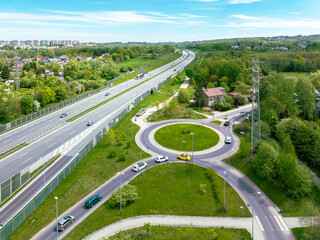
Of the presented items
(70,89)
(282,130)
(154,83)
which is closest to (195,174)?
(282,130)

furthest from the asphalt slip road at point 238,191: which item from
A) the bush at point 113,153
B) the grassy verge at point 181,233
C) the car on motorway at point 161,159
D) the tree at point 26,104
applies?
the tree at point 26,104

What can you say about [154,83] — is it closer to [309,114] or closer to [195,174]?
[309,114]

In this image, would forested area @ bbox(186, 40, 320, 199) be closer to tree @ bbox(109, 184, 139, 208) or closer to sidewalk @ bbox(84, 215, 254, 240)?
sidewalk @ bbox(84, 215, 254, 240)

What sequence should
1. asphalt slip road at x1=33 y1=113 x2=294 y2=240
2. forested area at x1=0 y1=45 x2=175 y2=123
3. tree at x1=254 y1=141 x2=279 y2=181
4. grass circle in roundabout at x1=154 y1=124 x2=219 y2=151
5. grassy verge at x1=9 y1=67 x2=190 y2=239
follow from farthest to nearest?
forested area at x1=0 y1=45 x2=175 y2=123 < grass circle in roundabout at x1=154 y1=124 x2=219 y2=151 < tree at x1=254 y1=141 x2=279 y2=181 < grassy verge at x1=9 y1=67 x2=190 y2=239 < asphalt slip road at x1=33 y1=113 x2=294 y2=240

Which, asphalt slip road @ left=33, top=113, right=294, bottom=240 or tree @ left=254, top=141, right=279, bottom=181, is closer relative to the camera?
asphalt slip road @ left=33, top=113, right=294, bottom=240

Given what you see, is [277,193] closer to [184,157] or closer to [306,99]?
[184,157]

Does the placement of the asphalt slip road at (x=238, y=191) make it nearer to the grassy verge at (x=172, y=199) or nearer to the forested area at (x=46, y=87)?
the grassy verge at (x=172, y=199)

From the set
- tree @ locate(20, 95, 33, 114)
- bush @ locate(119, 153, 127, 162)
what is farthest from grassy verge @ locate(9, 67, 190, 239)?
tree @ locate(20, 95, 33, 114)

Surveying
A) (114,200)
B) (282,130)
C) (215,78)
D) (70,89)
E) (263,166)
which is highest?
(215,78)
